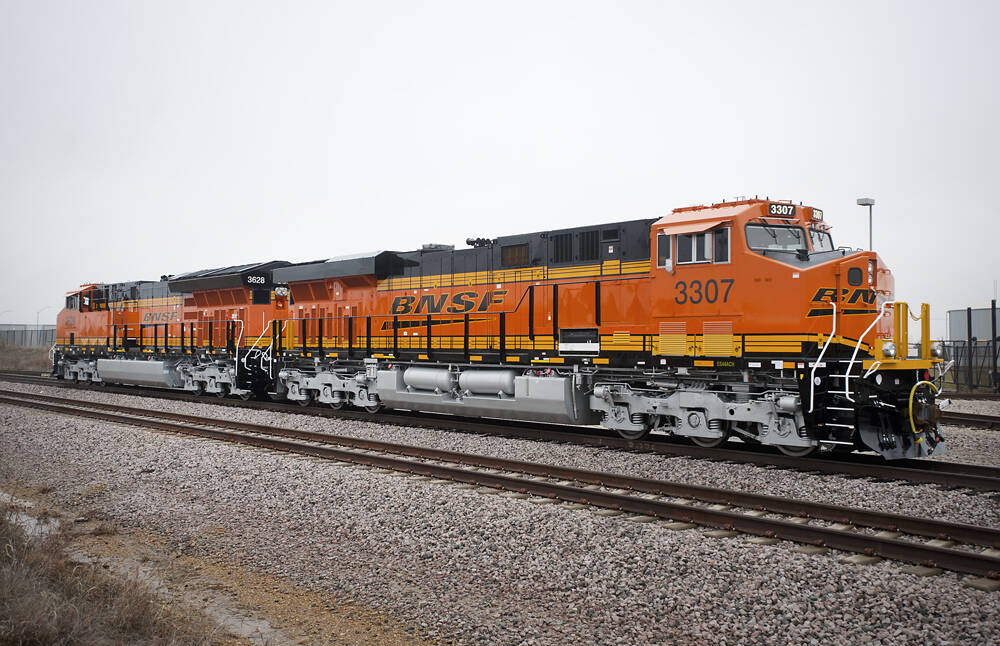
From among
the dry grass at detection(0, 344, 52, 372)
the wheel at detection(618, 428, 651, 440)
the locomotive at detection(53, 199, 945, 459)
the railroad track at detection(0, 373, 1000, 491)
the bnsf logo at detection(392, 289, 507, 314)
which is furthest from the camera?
the dry grass at detection(0, 344, 52, 372)

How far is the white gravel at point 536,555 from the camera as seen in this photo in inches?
178

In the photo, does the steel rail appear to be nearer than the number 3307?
Yes

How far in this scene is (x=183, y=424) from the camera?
14172 millimetres

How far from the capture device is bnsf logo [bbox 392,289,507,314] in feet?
43.8

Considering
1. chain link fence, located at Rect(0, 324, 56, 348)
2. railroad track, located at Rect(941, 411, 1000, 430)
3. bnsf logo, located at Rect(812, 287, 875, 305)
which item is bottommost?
railroad track, located at Rect(941, 411, 1000, 430)

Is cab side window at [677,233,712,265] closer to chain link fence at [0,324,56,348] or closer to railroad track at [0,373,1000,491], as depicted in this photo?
railroad track at [0,373,1000,491]

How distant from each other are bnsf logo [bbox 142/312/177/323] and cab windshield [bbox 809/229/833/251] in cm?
1859

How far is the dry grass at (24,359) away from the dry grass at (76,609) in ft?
135

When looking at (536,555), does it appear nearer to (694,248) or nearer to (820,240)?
(694,248)

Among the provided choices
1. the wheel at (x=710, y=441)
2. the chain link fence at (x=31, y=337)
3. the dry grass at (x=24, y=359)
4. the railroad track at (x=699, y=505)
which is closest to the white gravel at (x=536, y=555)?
the railroad track at (x=699, y=505)

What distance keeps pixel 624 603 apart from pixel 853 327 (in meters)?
5.85

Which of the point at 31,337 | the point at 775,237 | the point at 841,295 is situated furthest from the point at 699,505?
the point at 31,337

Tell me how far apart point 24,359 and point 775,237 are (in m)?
51.1

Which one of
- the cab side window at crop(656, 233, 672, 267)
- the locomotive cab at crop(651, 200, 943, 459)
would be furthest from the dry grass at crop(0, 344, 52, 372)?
the locomotive cab at crop(651, 200, 943, 459)
